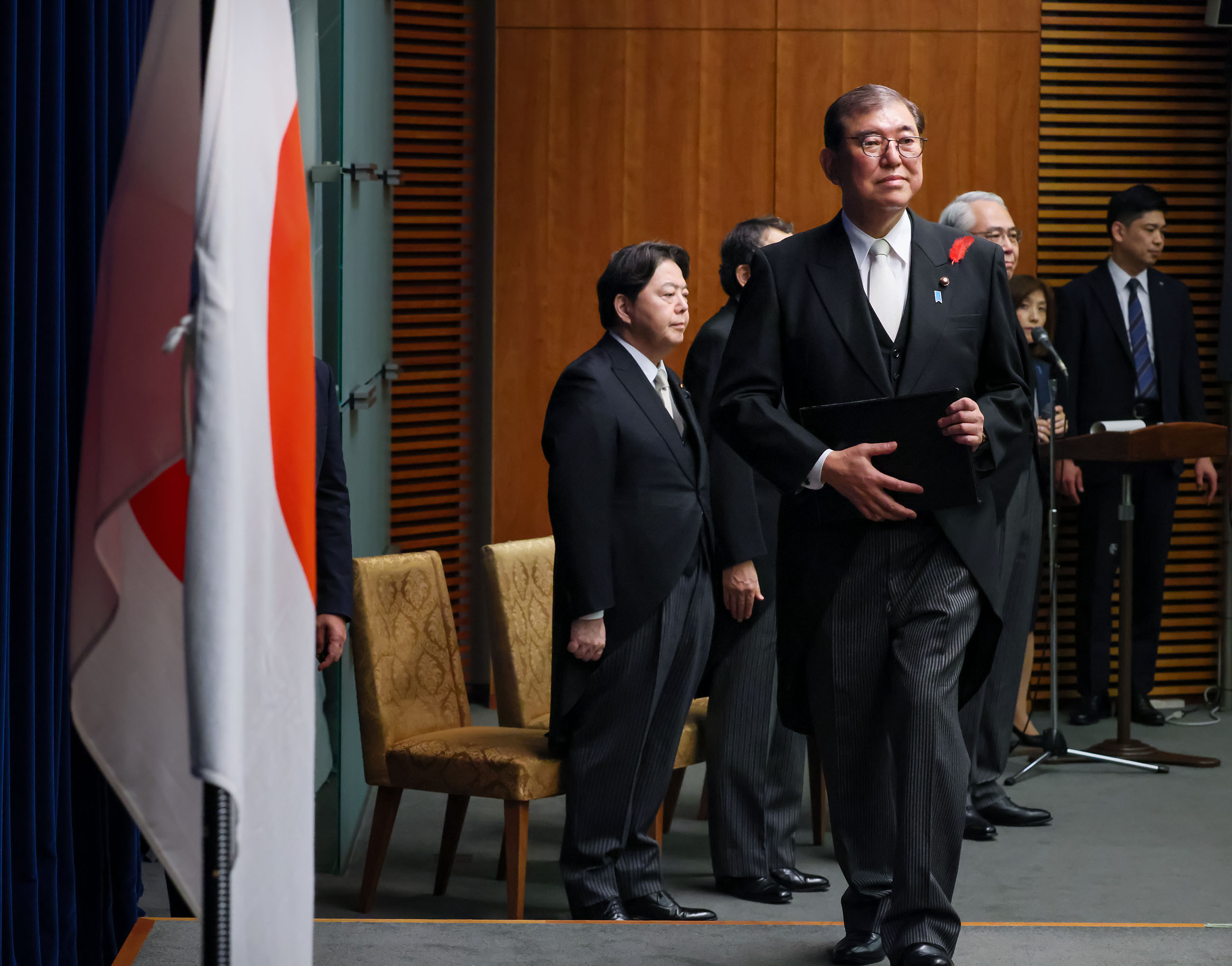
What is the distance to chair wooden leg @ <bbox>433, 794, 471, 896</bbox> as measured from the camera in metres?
4.16

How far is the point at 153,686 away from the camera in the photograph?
1.78 m

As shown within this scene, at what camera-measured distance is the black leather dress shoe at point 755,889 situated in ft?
13.4

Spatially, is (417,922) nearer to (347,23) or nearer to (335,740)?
(335,740)

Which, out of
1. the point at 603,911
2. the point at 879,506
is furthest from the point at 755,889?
the point at 879,506

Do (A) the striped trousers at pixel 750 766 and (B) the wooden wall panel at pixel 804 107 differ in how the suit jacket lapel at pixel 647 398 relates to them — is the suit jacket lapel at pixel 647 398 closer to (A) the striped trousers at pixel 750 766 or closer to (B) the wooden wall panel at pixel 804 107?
(A) the striped trousers at pixel 750 766

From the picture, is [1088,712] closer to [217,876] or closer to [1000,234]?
[1000,234]

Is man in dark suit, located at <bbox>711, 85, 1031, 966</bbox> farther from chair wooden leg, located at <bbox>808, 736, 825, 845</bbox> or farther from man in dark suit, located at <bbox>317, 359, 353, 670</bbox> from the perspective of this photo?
chair wooden leg, located at <bbox>808, 736, 825, 845</bbox>

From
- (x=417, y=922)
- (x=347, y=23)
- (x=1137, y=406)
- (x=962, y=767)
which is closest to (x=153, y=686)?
(x=417, y=922)

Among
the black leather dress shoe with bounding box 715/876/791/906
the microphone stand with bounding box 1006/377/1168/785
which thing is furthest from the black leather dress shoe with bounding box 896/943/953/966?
the microphone stand with bounding box 1006/377/1168/785

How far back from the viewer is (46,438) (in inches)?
97.5

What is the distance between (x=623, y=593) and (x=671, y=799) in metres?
1.35

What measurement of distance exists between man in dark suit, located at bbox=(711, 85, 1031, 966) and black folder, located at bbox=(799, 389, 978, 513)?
0.02 metres

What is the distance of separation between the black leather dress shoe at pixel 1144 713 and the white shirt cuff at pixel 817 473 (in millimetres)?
4090

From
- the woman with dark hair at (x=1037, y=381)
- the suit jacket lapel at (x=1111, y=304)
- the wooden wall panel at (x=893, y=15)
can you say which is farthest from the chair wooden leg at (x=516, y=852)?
the wooden wall panel at (x=893, y=15)
